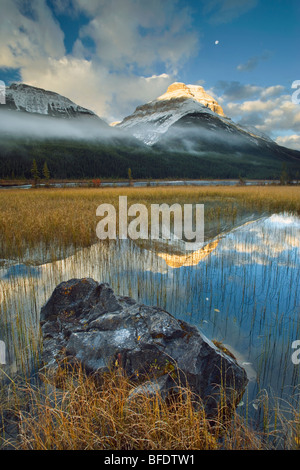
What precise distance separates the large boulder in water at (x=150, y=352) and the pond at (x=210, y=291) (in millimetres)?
302

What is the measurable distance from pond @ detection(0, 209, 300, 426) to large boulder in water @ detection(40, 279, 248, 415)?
30 centimetres

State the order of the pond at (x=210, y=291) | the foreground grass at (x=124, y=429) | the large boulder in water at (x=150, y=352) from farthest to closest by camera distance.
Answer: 1. the pond at (x=210, y=291)
2. the large boulder in water at (x=150, y=352)
3. the foreground grass at (x=124, y=429)

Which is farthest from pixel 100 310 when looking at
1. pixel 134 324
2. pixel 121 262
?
pixel 121 262

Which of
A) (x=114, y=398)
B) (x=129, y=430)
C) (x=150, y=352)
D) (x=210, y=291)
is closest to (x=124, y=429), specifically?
(x=129, y=430)

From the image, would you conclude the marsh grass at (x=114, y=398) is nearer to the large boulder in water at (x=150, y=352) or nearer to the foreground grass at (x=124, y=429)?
the foreground grass at (x=124, y=429)

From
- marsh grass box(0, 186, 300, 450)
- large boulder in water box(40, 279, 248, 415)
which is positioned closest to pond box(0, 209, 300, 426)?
marsh grass box(0, 186, 300, 450)

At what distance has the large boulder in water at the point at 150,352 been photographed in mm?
2631

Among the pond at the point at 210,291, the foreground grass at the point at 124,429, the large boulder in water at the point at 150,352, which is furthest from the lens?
the pond at the point at 210,291

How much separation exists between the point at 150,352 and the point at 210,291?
2900 mm

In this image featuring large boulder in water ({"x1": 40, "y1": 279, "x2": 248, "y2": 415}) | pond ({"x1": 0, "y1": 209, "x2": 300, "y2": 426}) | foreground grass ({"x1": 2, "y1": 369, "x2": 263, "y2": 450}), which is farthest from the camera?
pond ({"x1": 0, "y1": 209, "x2": 300, "y2": 426})

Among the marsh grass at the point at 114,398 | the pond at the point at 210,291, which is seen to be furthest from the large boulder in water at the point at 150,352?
the pond at the point at 210,291

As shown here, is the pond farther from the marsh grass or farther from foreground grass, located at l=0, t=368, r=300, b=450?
foreground grass, located at l=0, t=368, r=300, b=450

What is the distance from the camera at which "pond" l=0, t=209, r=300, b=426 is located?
3260mm

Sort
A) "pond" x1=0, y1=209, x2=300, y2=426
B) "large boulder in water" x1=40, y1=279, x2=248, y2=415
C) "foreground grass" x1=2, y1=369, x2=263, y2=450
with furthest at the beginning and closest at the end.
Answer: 1. "pond" x1=0, y1=209, x2=300, y2=426
2. "large boulder in water" x1=40, y1=279, x2=248, y2=415
3. "foreground grass" x1=2, y1=369, x2=263, y2=450
